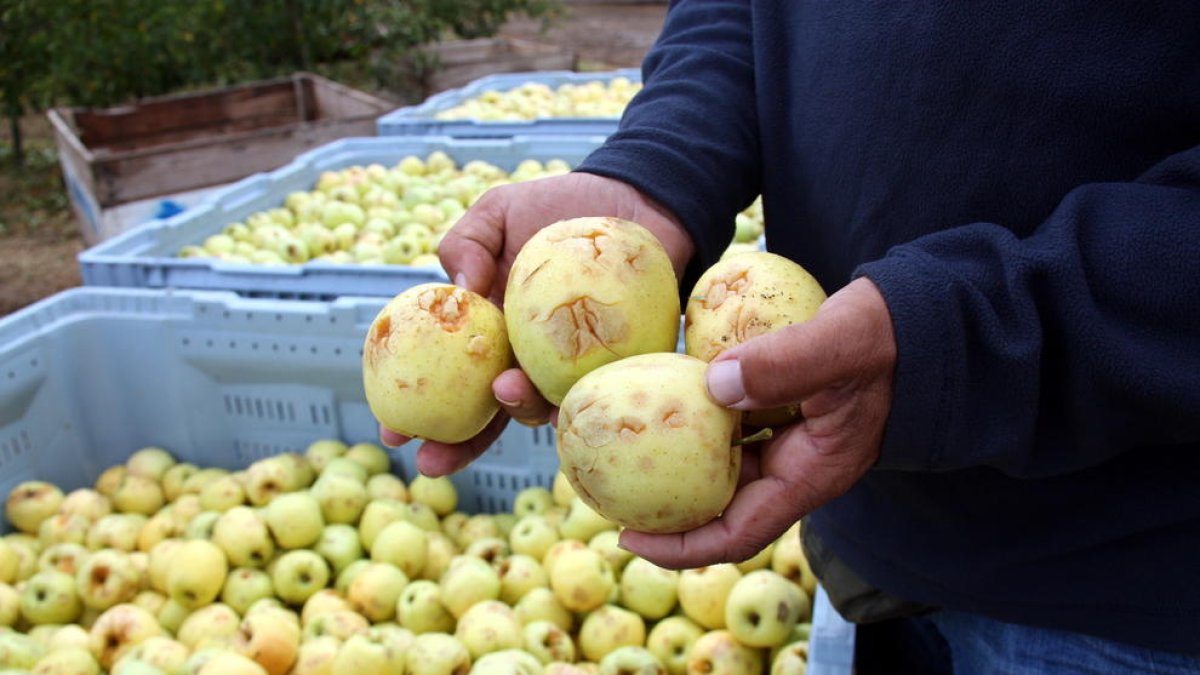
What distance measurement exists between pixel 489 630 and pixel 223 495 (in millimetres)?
921

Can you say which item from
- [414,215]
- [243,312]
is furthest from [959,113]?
[414,215]

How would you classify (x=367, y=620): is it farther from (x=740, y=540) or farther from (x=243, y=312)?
(x=740, y=540)

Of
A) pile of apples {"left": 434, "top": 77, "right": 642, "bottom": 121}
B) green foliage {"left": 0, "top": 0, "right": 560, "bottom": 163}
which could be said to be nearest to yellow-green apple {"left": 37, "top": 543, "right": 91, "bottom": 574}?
pile of apples {"left": 434, "top": 77, "right": 642, "bottom": 121}

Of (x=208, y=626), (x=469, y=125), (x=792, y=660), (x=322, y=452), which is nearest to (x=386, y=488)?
(x=322, y=452)

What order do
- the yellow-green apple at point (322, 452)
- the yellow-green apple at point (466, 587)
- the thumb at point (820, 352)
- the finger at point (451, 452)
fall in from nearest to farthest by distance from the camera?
the thumb at point (820, 352)
the finger at point (451, 452)
the yellow-green apple at point (466, 587)
the yellow-green apple at point (322, 452)

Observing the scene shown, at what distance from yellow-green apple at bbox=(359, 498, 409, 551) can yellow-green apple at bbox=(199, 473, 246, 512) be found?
35 cm

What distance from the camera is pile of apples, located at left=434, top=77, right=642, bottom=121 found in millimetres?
4898

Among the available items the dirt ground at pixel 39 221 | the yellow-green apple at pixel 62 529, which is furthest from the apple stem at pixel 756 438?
the dirt ground at pixel 39 221

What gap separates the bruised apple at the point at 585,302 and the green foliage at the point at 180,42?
21.5ft

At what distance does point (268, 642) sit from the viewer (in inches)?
83.0

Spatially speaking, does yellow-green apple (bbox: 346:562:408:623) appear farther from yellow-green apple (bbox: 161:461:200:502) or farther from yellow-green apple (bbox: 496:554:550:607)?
yellow-green apple (bbox: 161:461:200:502)

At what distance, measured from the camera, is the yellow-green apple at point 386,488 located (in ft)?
8.77

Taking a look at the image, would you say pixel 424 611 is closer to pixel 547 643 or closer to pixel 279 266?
pixel 547 643

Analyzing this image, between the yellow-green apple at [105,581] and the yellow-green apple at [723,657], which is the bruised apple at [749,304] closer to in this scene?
the yellow-green apple at [723,657]
